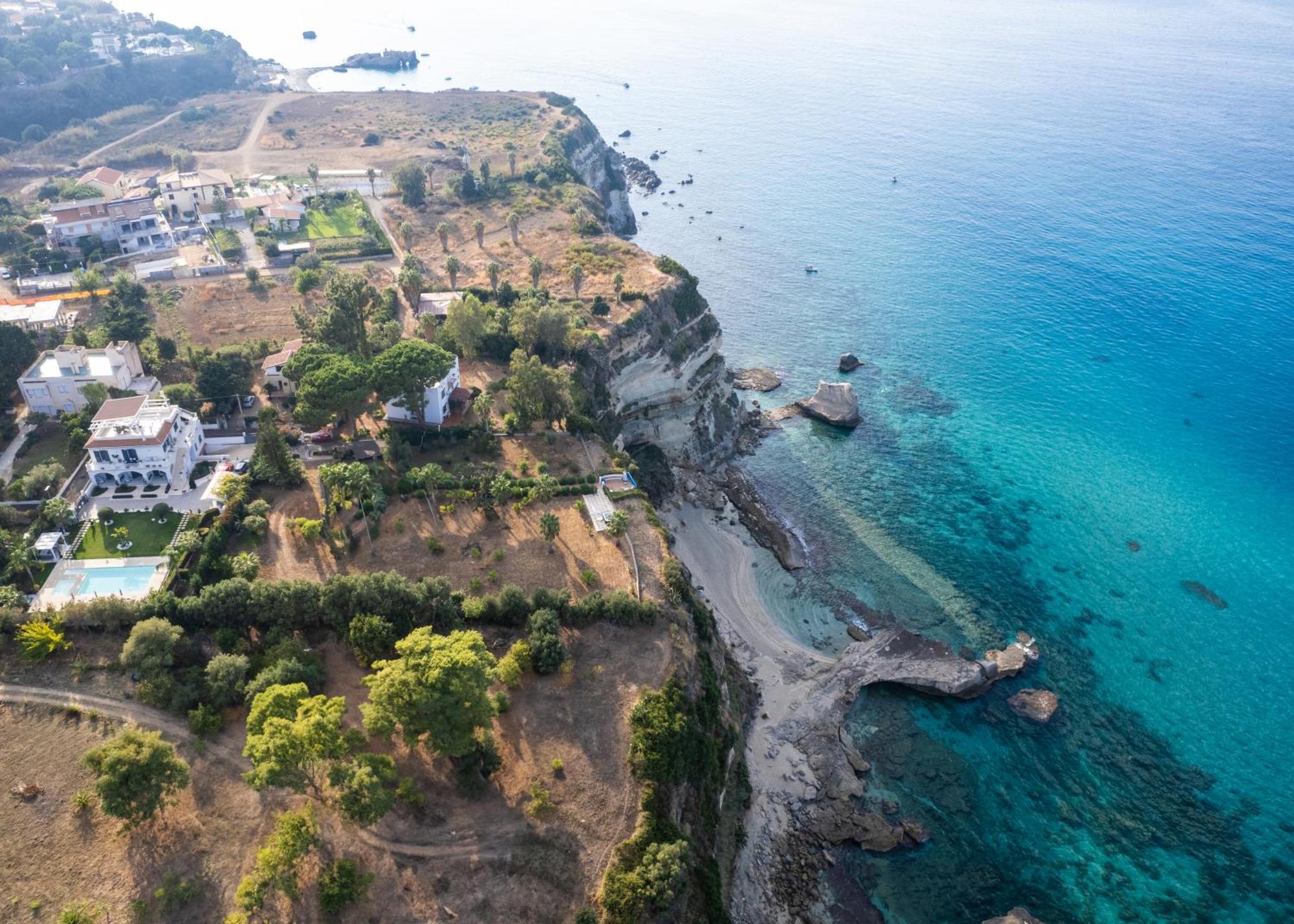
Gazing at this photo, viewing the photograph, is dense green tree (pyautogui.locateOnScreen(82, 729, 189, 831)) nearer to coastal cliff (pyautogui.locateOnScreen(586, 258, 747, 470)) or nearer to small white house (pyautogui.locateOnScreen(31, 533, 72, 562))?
small white house (pyautogui.locateOnScreen(31, 533, 72, 562))

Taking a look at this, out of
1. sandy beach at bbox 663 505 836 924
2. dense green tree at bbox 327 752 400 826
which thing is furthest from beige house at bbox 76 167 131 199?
dense green tree at bbox 327 752 400 826

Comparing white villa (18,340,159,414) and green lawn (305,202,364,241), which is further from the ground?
white villa (18,340,159,414)

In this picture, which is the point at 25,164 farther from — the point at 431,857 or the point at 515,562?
the point at 431,857

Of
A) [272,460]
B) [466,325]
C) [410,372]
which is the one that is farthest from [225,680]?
[466,325]

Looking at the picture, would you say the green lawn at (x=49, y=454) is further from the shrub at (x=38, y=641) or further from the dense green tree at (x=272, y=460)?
the shrub at (x=38, y=641)

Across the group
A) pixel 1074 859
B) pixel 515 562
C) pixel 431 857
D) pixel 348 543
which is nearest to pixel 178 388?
pixel 348 543

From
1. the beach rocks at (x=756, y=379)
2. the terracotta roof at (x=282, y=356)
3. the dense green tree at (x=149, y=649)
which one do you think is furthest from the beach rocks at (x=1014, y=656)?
the terracotta roof at (x=282, y=356)
